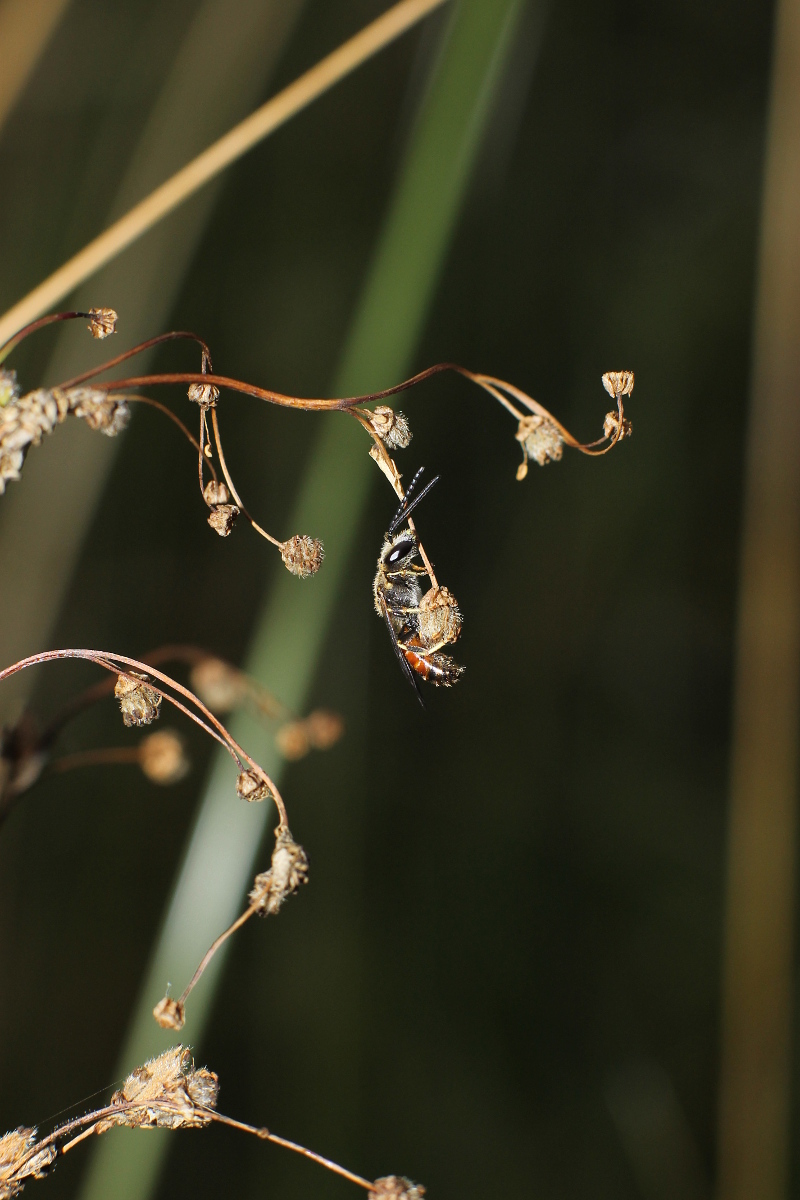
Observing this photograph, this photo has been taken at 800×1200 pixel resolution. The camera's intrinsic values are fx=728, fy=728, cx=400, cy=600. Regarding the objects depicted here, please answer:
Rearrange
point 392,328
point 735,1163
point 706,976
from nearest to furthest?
point 392,328
point 735,1163
point 706,976

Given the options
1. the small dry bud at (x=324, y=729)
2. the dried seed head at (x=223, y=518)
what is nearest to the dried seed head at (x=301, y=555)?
the dried seed head at (x=223, y=518)

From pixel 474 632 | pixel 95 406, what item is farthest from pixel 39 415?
pixel 474 632

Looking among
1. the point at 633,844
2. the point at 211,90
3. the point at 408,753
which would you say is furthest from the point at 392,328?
the point at 633,844

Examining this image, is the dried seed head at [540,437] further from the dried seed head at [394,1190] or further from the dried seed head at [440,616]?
the dried seed head at [394,1190]

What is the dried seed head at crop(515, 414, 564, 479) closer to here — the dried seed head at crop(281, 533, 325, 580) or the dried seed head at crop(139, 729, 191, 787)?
the dried seed head at crop(281, 533, 325, 580)

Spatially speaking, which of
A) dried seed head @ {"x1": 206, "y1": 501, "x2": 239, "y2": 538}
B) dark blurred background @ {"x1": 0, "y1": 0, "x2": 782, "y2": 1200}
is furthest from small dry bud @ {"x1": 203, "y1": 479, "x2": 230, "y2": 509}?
dark blurred background @ {"x1": 0, "y1": 0, "x2": 782, "y2": 1200}

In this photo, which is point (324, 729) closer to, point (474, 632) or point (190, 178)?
point (190, 178)

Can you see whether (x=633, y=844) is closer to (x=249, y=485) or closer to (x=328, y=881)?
(x=328, y=881)
